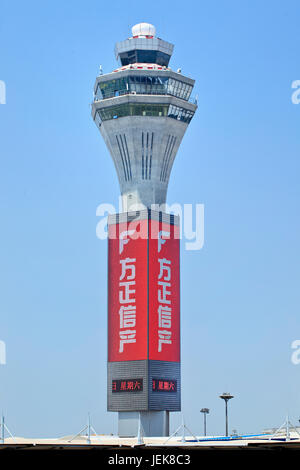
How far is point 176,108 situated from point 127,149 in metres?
10.8

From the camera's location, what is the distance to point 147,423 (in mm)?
128750

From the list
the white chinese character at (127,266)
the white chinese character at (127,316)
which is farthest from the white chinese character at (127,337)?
the white chinese character at (127,266)

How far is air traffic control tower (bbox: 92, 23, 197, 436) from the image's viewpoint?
129250 mm

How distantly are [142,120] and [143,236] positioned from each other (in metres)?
18.9

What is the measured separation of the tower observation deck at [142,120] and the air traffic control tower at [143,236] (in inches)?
6.3

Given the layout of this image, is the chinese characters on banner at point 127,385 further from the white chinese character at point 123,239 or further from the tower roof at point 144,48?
the tower roof at point 144,48

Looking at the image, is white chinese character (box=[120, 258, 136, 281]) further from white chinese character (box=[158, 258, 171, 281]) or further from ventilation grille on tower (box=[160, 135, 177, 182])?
ventilation grille on tower (box=[160, 135, 177, 182])

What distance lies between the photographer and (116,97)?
13738 cm

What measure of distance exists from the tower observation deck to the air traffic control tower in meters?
0.16

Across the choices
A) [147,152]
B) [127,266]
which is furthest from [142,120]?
[127,266]

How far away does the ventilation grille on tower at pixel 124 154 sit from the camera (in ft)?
447
